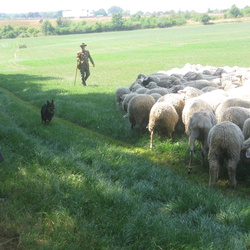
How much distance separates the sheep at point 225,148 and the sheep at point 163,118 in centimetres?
234

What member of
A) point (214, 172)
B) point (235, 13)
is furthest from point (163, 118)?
point (235, 13)

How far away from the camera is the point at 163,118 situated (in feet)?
29.6

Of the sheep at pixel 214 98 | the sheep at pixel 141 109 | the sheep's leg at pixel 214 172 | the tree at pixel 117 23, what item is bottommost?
the sheep's leg at pixel 214 172

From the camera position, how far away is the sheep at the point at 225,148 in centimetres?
648

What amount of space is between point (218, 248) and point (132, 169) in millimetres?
2991

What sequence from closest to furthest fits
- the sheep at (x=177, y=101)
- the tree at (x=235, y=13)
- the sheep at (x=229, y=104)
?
1. the sheep at (x=229, y=104)
2. the sheep at (x=177, y=101)
3. the tree at (x=235, y=13)

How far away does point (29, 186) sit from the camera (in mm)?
5496

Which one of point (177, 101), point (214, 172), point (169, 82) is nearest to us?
point (214, 172)

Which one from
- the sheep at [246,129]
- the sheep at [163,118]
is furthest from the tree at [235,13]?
the sheep at [246,129]

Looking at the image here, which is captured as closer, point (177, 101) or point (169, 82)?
point (177, 101)

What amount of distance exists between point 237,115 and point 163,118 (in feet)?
6.10

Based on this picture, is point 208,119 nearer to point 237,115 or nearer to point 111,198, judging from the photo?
point 237,115

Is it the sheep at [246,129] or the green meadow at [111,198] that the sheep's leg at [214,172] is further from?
the sheep at [246,129]

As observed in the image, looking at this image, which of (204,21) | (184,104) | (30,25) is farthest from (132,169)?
(30,25)
